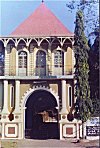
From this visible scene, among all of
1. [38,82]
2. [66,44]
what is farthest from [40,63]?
[66,44]

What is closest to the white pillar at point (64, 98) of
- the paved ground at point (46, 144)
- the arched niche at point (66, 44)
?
the arched niche at point (66, 44)

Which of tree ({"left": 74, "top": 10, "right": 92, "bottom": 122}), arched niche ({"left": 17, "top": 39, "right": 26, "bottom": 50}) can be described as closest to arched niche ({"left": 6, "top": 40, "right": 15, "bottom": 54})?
arched niche ({"left": 17, "top": 39, "right": 26, "bottom": 50})

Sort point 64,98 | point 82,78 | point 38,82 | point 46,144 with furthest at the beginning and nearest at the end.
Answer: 1. point 38,82
2. point 64,98
3. point 82,78
4. point 46,144

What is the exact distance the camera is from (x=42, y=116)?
21.1 ft

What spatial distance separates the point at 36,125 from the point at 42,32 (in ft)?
5.30

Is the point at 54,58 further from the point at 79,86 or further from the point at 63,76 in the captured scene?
the point at 79,86

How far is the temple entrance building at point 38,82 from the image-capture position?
6.01 metres

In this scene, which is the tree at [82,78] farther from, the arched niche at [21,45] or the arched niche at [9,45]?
the arched niche at [9,45]

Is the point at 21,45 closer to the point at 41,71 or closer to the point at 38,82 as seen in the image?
the point at 41,71

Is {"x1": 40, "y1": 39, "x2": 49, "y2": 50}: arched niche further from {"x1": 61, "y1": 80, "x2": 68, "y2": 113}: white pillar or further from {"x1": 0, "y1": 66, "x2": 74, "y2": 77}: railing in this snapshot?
{"x1": 61, "y1": 80, "x2": 68, "y2": 113}: white pillar

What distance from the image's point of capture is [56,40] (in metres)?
6.32

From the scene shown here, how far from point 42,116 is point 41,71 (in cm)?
80

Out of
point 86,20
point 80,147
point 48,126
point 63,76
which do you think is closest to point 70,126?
point 48,126

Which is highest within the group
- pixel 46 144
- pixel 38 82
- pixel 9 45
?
pixel 9 45
